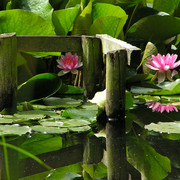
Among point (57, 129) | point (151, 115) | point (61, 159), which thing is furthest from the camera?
point (151, 115)

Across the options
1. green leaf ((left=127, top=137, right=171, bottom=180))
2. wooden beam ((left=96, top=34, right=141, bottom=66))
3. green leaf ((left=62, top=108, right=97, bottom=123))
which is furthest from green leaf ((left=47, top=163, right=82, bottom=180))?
wooden beam ((left=96, top=34, right=141, bottom=66))

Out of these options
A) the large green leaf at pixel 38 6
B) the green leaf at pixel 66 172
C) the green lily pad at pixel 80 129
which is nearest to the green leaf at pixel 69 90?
the large green leaf at pixel 38 6

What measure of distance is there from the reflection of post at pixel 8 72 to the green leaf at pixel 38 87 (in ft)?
0.78

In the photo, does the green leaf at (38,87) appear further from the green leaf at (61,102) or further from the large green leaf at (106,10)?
the large green leaf at (106,10)

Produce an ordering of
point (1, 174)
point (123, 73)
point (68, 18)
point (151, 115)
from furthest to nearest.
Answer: point (68, 18), point (151, 115), point (123, 73), point (1, 174)

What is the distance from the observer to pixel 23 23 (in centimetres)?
291

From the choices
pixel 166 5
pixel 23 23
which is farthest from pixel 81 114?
pixel 166 5

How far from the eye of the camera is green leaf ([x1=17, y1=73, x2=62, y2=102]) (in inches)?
111

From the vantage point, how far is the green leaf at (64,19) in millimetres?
3096

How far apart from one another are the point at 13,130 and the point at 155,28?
1723 mm

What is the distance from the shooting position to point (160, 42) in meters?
3.71

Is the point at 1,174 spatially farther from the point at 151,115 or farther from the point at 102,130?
the point at 151,115

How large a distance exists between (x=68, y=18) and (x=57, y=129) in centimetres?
117

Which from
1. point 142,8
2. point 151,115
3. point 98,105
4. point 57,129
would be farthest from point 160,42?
point 57,129
